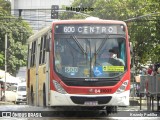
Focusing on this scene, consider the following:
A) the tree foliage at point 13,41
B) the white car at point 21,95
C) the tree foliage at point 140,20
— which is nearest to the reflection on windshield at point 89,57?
the tree foliage at point 140,20

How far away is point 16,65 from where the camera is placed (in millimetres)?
65812

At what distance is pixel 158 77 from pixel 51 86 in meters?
5.78

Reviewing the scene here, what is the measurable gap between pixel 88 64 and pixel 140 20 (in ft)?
107

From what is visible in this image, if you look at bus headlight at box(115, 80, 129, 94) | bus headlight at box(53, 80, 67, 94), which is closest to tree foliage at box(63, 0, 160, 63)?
bus headlight at box(115, 80, 129, 94)

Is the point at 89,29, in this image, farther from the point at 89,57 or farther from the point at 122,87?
the point at 122,87

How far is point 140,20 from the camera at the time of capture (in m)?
51.8

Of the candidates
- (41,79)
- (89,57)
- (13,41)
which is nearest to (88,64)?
(89,57)

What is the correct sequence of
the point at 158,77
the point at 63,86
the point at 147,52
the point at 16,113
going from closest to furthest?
the point at 16,113 → the point at 63,86 → the point at 158,77 → the point at 147,52

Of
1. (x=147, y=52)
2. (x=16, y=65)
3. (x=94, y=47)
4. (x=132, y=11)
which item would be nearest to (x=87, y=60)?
(x=94, y=47)

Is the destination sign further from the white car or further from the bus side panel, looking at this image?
the white car

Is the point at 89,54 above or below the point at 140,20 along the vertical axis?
below

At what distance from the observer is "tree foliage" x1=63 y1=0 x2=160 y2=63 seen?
4866cm

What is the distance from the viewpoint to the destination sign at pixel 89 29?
66.8ft

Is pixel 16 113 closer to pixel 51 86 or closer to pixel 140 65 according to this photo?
pixel 51 86
